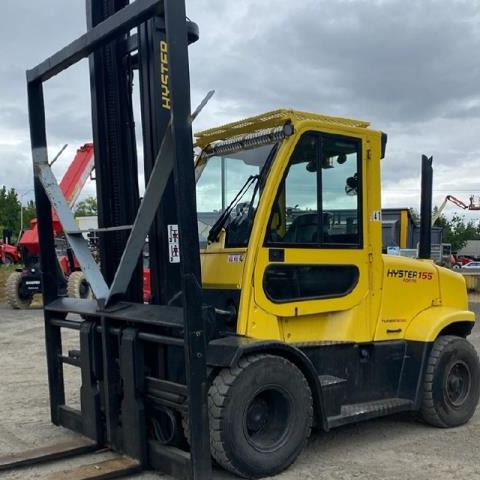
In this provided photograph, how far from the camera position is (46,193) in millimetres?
5266

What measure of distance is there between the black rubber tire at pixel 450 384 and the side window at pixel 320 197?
1304 mm

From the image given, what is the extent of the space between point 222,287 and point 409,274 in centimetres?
181

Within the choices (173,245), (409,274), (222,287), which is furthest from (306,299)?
(409,274)

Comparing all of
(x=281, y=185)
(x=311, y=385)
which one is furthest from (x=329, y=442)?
(x=281, y=185)

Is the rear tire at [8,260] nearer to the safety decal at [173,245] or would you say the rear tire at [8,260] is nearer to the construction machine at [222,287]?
the construction machine at [222,287]

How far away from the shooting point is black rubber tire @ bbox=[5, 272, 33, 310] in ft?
55.3

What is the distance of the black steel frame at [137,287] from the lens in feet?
13.1

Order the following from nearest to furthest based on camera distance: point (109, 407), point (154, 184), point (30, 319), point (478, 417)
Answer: point (154, 184) < point (109, 407) < point (478, 417) < point (30, 319)

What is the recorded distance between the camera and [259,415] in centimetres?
448

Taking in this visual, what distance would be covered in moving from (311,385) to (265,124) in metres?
1.98

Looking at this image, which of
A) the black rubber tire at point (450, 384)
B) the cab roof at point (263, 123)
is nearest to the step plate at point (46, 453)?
the cab roof at point (263, 123)

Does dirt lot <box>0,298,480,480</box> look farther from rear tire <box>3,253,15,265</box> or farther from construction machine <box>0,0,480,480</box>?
rear tire <box>3,253,15,265</box>

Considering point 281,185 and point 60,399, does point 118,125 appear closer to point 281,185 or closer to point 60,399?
point 281,185

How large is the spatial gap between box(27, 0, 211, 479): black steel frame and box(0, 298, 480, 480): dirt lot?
1.21 ft
